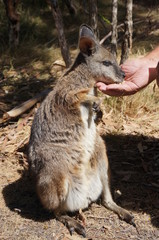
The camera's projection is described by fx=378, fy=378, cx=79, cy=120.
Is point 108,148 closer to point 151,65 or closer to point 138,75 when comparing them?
point 138,75

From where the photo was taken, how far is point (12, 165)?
15.1 feet

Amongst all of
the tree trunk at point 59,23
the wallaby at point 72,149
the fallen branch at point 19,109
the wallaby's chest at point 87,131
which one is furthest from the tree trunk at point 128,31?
the wallaby's chest at point 87,131

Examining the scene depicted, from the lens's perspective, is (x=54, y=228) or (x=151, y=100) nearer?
(x=54, y=228)

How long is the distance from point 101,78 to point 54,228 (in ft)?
5.04

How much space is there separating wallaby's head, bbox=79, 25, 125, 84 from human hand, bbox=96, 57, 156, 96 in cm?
17

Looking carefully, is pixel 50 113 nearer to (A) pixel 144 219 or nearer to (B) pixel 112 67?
(B) pixel 112 67

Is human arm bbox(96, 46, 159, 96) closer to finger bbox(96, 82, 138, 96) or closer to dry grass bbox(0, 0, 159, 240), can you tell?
finger bbox(96, 82, 138, 96)

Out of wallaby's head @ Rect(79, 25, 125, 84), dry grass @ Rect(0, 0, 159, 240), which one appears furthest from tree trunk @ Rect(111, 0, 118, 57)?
wallaby's head @ Rect(79, 25, 125, 84)

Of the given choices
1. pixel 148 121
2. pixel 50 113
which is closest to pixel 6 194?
pixel 50 113

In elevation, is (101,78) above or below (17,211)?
above

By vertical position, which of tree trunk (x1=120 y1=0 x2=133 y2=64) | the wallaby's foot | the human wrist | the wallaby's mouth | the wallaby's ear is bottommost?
the wallaby's foot

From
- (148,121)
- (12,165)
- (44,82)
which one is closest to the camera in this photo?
(12,165)

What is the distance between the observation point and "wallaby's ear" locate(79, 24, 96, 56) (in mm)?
3660

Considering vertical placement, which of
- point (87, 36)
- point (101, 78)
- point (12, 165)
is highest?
point (87, 36)
